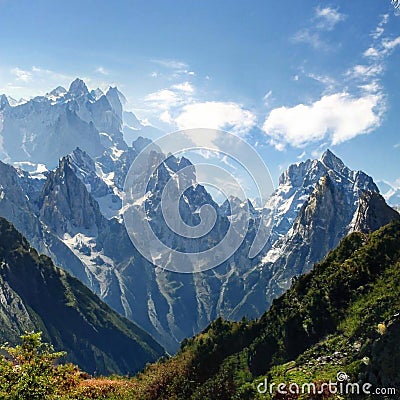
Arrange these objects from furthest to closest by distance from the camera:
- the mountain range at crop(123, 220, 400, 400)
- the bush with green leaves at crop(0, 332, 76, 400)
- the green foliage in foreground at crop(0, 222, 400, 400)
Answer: the green foliage in foreground at crop(0, 222, 400, 400), the mountain range at crop(123, 220, 400, 400), the bush with green leaves at crop(0, 332, 76, 400)

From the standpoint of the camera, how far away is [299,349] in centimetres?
4294

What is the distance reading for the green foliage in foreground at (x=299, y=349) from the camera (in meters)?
29.1

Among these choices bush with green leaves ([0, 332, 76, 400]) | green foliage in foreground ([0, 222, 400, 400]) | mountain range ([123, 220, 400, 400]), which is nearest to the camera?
bush with green leaves ([0, 332, 76, 400])

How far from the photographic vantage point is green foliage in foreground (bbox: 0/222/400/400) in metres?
29.1

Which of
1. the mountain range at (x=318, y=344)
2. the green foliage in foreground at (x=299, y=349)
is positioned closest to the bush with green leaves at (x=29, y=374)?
the green foliage in foreground at (x=299, y=349)

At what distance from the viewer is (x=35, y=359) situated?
31.4 m

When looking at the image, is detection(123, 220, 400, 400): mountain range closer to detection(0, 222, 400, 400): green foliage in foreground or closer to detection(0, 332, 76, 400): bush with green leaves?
detection(0, 222, 400, 400): green foliage in foreground

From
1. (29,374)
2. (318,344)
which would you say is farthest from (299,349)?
(29,374)

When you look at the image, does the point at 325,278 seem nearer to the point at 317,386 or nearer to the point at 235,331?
the point at 235,331

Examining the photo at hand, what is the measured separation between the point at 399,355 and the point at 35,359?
918 inches

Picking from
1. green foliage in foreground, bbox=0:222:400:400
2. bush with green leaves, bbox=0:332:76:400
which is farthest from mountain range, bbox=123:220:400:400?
bush with green leaves, bbox=0:332:76:400

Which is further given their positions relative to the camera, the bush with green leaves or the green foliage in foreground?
the green foliage in foreground

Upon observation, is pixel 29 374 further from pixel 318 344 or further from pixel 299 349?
pixel 299 349

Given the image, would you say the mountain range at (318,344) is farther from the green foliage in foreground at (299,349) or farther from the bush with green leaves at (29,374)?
the bush with green leaves at (29,374)
